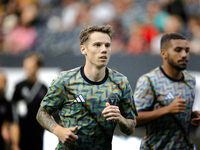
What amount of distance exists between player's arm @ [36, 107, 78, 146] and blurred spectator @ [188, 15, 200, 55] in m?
5.86

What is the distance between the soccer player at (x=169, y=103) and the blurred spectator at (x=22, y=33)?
21.3ft

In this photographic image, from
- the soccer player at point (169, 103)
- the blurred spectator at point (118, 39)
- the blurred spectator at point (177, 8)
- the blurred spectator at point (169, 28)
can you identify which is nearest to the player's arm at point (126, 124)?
the soccer player at point (169, 103)

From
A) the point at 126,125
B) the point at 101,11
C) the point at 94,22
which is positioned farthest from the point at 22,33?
the point at 126,125

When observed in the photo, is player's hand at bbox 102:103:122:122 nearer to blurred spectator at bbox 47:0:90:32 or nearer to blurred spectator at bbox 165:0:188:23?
blurred spectator at bbox 165:0:188:23

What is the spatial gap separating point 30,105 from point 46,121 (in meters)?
4.28

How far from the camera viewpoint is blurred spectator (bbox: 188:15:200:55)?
863 centimetres

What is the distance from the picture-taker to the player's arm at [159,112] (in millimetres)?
3960

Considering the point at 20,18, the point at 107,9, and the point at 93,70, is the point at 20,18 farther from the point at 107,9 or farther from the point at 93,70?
the point at 93,70

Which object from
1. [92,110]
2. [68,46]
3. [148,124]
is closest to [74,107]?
[92,110]

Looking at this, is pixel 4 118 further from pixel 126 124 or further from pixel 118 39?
pixel 118 39

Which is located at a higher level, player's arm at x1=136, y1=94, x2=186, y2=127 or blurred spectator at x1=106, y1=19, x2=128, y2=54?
blurred spectator at x1=106, y1=19, x2=128, y2=54

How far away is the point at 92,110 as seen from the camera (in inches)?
136

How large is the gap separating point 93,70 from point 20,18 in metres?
8.27

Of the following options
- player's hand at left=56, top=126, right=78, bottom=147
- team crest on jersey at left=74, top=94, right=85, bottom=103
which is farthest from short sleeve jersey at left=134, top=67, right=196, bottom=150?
player's hand at left=56, top=126, right=78, bottom=147
